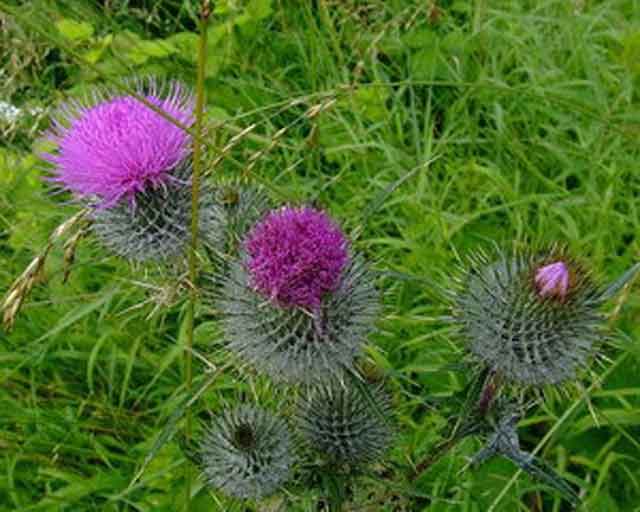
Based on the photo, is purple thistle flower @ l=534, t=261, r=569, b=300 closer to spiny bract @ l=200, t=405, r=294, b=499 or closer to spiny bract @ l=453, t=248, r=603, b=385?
spiny bract @ l=453, t=248, r=603, b=385

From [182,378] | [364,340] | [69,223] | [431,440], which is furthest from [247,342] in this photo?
[182,378]

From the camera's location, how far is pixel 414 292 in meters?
3.05

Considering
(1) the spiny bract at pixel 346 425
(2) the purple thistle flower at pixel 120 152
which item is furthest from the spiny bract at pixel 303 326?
(2) the purple thistle flower at pixel 120 152

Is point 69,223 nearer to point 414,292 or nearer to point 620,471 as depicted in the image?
point 414,292

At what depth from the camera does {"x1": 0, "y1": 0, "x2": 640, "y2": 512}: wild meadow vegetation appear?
73.0 inches

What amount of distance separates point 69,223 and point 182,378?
1258 millimetres

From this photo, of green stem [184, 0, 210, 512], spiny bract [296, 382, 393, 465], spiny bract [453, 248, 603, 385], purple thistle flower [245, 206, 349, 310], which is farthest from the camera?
spiny bract [296, 382, 393, 465]

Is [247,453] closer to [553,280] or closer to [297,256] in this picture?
[297,256]

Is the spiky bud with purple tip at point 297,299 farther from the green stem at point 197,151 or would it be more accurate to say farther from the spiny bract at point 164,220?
the spiny bract at point 164,220

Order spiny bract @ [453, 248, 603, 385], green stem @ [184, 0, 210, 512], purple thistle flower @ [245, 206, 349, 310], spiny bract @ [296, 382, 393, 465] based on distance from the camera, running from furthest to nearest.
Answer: spiny bract @ [296, 382, 393, 465] → spiny bract @ [453, 248, 603, 385] → purple thistle flower @ [245, 206, 349, 310] → green stem @ [184, 0, 210, 512]

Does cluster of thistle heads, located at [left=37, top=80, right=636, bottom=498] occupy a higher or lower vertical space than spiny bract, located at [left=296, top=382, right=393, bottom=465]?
higher

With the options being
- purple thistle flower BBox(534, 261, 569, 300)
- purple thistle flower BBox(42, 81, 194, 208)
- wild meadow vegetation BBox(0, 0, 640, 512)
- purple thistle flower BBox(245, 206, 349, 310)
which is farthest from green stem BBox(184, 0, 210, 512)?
purple thistle flower BBox(534, 261, 569, 300)

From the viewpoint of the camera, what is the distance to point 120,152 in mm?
1982

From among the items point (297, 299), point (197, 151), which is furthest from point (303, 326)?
point (197, 151)
